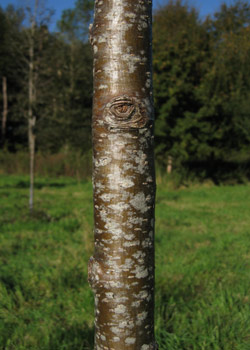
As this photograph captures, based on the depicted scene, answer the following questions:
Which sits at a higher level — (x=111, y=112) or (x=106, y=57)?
(x=106, y=57)

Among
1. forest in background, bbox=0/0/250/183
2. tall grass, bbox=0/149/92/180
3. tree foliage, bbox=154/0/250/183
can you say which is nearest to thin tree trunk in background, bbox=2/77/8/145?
forest in background, bbox=0/0/250/183

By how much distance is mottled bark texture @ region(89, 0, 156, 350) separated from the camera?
1196mm

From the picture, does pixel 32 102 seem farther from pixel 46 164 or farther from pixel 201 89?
pixel 46 164

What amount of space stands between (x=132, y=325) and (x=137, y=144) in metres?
0.70

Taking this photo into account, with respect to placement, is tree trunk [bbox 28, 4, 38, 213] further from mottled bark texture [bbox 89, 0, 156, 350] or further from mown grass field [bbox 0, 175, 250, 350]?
mottled bark texture [bbox 89, 0, 156, 350]

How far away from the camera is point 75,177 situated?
14.9 m

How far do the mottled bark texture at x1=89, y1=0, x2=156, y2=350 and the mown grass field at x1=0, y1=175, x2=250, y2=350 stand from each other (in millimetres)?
1300

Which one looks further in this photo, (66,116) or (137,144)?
(66,116)

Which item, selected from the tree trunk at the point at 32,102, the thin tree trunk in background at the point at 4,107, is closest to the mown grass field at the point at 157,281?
the tree trunk at the point at 32,102

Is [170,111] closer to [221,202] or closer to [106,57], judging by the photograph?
[221,202]

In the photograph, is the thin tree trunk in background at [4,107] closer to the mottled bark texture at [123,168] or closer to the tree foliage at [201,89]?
the tree foliage at [201,89]

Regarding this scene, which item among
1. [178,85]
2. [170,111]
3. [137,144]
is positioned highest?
[178,85]

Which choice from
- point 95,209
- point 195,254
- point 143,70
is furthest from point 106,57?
point 195,254

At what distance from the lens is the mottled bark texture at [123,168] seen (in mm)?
1196
